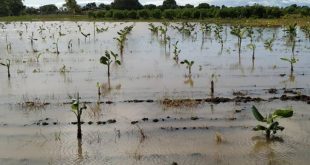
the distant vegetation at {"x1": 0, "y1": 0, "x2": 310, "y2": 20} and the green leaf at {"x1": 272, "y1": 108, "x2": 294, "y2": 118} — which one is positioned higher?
the distant vegetation at {"x1": 0, "y1": 0, "x2": 310, "y2": 20}

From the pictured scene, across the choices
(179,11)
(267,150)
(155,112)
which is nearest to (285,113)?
(267,150)

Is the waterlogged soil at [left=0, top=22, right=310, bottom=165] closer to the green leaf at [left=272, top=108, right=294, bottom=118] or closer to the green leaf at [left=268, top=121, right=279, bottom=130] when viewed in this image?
the green leaf at [left=268, top=121, right=279, bottom=130]

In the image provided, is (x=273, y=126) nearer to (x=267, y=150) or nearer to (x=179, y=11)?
(x=267, y=150)

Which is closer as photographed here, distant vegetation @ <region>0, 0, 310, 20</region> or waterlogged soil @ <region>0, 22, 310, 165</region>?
waterlogged soil @ <region>0, 22, 310, 165</region>

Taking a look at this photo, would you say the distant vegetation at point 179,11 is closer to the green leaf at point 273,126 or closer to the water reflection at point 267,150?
the green leaf at point 273,126

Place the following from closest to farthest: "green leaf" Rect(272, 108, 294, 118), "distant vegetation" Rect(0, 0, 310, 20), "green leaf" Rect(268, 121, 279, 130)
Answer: "green leaf" Rect(272, 108, 294, 118) → "green leaf" Rect(268, 121, 279, 130) → "distant vegetation" Rect(0, 0, 310, 20)

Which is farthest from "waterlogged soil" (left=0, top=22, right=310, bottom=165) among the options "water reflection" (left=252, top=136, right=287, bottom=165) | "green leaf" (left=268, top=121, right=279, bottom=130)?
"green leaf" (left=268, top=121, right=279, bottom=130)

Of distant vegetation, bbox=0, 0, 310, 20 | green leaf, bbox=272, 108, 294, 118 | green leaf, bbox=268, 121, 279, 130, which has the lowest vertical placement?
green leaf, bbox=268, 121, 279, 130

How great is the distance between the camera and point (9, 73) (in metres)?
16.5

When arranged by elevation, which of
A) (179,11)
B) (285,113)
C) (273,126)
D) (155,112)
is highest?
(179,11)

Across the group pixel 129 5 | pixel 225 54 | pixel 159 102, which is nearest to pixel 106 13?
pixel 129 5

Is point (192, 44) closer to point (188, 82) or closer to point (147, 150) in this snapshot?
point (188, 82)

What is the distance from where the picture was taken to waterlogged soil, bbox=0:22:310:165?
8055mm

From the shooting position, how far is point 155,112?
35.2 feet
